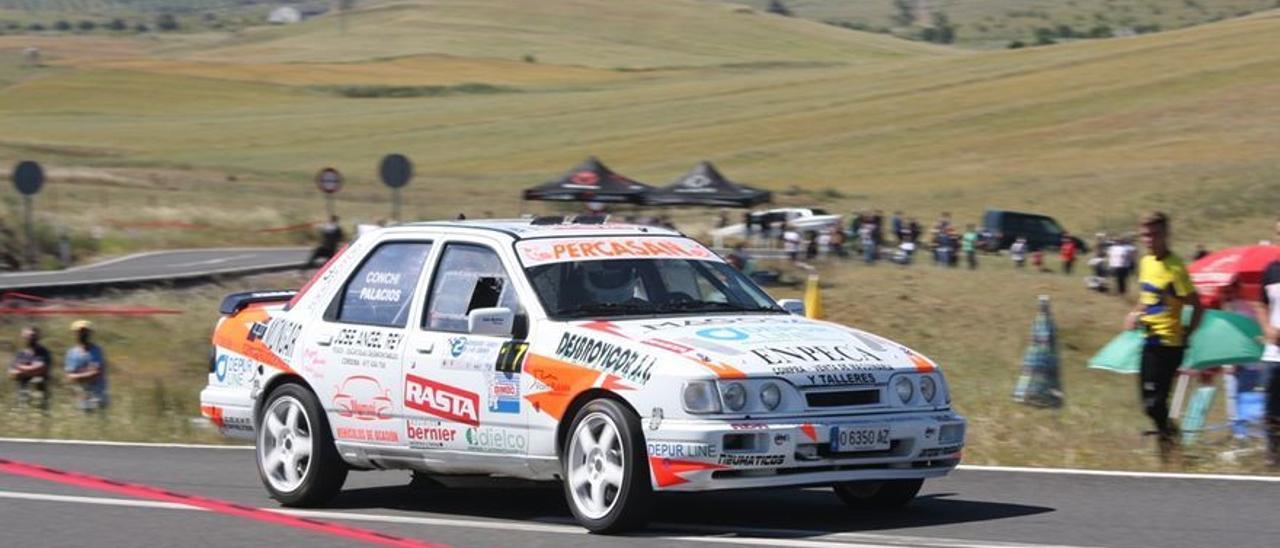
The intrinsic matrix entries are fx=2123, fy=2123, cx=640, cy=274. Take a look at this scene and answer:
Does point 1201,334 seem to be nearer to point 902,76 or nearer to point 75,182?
point 75,182

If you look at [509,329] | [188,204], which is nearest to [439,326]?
[509,329]

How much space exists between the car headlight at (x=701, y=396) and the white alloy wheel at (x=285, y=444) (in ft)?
8.18

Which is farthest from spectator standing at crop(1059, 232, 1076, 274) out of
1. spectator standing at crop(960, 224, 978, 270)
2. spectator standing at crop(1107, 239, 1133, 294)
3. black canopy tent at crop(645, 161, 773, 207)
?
black canopy tent at crop(645, 161, 773, 207)

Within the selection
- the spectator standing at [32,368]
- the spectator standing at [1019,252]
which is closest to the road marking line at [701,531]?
the spectator standing at [32,368]

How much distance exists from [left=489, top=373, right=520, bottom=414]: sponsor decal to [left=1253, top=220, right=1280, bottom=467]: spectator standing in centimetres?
435

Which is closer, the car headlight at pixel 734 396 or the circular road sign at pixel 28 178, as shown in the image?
the car headlight at pixel 734 396

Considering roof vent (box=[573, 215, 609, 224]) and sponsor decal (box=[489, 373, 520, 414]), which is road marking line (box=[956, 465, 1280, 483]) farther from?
sponsor decal (box=[489, 373, 520, 414])

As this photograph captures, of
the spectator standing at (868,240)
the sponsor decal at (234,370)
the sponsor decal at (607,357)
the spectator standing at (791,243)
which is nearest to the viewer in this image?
the sponsor decal at (607,357)

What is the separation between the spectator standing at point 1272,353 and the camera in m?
11.3

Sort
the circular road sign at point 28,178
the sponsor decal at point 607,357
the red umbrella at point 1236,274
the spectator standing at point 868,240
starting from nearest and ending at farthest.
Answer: the sponsor decal at point 607,357 → the red umbrella at point 1236,274 → the circular road sign at point 28,178 → the spectator standing at point 868,240

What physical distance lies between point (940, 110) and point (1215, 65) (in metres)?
10.5

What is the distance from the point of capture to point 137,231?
54.3 metres

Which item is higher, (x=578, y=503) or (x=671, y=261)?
(x=671, y=261)

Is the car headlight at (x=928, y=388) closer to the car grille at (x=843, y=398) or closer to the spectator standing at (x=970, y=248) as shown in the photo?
the car grille at (x=843, y=398)
